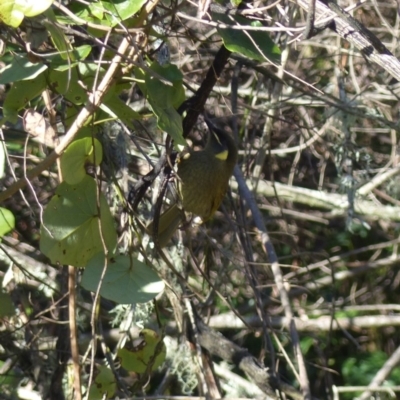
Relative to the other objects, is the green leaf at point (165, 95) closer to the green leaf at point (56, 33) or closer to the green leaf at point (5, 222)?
the green leaf at point (56, 33)

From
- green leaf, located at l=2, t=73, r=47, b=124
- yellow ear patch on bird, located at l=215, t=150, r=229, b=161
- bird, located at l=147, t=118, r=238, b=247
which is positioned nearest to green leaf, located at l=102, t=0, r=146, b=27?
green leaf, located at l=2, t=73, r=47, b=124

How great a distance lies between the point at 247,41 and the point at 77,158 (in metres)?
0.45

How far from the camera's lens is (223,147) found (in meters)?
2.77

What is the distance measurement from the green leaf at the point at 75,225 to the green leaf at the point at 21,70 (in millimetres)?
323

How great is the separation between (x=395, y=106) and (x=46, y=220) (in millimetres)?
3301

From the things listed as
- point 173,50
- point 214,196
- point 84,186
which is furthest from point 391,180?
point 84,186

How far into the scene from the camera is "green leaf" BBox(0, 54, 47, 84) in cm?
139

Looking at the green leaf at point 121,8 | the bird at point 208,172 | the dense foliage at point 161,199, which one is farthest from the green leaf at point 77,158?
the bird at point 208,172

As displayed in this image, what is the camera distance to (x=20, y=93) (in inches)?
62.9

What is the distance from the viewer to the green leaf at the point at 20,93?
1591mm

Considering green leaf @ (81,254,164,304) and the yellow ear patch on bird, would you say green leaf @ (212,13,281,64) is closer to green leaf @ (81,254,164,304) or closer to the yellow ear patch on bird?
green leaf @ (81,254,164,304)

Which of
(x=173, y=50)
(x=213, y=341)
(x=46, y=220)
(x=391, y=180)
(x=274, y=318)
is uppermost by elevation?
(x=173, y=50)

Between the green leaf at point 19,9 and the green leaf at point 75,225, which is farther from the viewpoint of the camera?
the green leaf at point 75,225

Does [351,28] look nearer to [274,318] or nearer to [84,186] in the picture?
[84,186]
